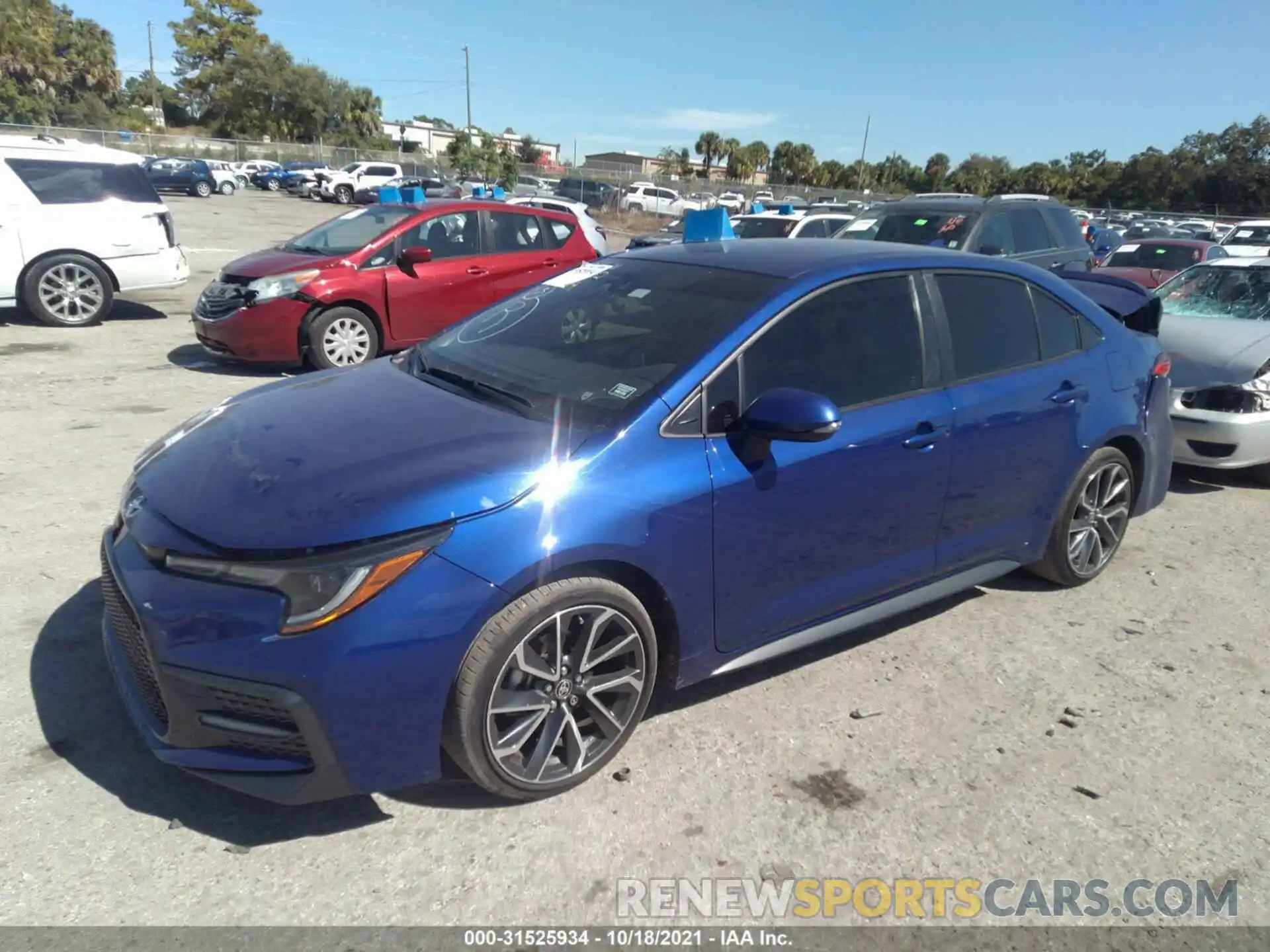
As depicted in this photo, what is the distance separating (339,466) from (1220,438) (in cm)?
579

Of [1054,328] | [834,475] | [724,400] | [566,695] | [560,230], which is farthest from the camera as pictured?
[560,230]

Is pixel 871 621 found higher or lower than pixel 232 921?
higher

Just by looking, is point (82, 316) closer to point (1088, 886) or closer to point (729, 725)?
point (729, 725)

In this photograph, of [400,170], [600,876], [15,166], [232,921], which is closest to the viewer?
[232,921]

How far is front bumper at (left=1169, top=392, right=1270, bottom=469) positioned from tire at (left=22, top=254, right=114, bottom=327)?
10400 millimetres

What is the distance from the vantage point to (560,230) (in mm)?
9492

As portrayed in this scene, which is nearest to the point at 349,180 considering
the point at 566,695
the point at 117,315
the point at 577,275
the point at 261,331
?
the point at 117,315

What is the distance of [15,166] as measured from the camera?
912 cm

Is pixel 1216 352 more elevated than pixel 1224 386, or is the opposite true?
pixel 1216 352

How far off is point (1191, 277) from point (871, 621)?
6.17m

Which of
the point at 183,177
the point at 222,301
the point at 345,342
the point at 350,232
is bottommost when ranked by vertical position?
the point at 345,342

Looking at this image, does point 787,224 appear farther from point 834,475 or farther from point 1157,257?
point 834,475

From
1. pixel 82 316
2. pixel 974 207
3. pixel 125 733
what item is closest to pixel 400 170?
pixel 82 316
